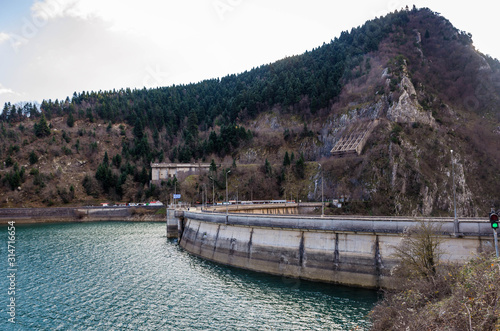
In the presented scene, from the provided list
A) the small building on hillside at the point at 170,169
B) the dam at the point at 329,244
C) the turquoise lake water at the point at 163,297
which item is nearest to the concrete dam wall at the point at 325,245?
the dam at the point at 329,244

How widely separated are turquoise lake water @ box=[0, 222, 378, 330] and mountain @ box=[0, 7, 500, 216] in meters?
61.6

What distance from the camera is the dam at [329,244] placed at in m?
34.1

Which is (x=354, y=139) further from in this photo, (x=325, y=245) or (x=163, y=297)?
(x=163, y=297)

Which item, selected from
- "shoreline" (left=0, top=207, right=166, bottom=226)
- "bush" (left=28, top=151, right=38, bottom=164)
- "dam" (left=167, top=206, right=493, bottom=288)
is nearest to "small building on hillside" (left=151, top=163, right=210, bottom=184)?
"shoreline" (left=0, top=207, right=166, bottom=226)

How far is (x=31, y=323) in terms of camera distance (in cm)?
2941

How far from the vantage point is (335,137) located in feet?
420

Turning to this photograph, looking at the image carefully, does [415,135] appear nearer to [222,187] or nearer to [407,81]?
[407,81]

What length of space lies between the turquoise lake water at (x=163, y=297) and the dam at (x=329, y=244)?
177 cm

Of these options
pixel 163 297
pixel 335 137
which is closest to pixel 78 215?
pixel 163 297

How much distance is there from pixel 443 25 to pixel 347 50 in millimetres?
48452

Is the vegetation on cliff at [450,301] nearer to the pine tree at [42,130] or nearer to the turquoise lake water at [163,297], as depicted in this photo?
the turquoise lake water at [163,297]

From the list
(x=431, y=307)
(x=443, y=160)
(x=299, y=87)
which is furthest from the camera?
(x=299, y=87)

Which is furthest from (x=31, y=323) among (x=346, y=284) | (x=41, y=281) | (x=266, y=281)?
(x=346, y=284)

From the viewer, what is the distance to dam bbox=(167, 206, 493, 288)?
34094 mm
